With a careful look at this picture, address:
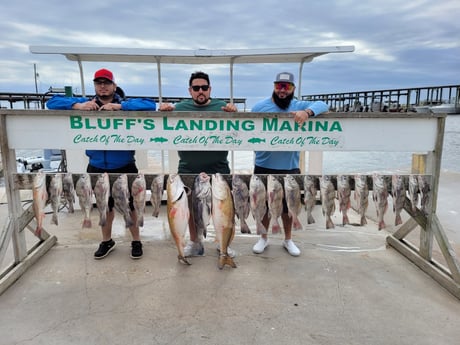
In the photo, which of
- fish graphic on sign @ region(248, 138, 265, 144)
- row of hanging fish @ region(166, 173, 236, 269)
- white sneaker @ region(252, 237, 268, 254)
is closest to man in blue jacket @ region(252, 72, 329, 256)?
white sneaker @ region(252, 237, 268, 254)

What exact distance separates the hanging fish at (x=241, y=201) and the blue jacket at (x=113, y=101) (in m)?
1.19

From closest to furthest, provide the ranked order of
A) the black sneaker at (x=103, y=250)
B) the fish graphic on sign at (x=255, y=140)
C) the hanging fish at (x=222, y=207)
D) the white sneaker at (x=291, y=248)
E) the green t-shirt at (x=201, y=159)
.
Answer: the hanging fish at (x=222, y=207) → the fish graphic on sign at (x=255, y=140) → the green t-shirt at (x=201, y=159) → the black sneaker at (x=103, y=250) → the white sneaker at (x=291, y=248)

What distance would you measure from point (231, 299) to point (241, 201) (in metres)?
0.86

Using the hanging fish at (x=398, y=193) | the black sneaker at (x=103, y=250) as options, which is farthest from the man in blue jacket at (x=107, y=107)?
the hanging fish at (x=398, y=193)

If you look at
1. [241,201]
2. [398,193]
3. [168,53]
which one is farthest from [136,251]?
[168,53]

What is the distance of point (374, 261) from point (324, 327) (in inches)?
56.8

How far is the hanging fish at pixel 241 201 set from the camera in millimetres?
2902

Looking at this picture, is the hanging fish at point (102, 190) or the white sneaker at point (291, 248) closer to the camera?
the hanging fish at point (102, 190)

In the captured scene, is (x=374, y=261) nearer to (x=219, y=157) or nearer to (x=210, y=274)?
(x=210, y=274)

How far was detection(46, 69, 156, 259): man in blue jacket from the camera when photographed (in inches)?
127

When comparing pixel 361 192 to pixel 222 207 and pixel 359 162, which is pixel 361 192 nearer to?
pixel 222 207

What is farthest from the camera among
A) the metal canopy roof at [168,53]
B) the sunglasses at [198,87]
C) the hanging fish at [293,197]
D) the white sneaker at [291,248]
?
the metal canopy roof at [168,53]

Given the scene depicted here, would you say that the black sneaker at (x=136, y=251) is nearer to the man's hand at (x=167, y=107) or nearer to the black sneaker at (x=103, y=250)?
the black sneaker at (x=103, y=250)

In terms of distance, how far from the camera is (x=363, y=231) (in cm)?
466
